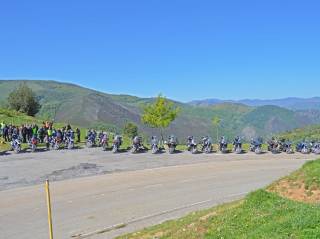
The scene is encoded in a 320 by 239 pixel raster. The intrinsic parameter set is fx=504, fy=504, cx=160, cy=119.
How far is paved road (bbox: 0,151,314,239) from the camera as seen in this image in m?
17.3

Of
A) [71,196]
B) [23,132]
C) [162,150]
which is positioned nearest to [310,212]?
[71,196]

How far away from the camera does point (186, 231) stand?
12.1 meters

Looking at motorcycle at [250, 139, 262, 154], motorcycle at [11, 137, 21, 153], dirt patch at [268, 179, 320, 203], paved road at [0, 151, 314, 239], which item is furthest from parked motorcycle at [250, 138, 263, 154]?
dirt patch at [268, 179, 320, 203]

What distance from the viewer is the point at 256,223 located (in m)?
11.1

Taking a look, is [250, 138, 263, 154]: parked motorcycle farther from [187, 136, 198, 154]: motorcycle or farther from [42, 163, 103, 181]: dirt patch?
[42, 163, 103, 181]: dirt patch

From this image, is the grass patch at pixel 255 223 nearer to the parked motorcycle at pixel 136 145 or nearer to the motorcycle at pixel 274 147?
the parked motorcycle at pixel 136 145

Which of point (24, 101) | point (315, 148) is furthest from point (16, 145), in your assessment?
point (24, 101)

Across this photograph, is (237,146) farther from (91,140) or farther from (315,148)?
(91,140)

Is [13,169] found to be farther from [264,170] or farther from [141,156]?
[264,170]

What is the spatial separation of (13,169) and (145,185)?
845cm

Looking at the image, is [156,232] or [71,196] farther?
[71,196]

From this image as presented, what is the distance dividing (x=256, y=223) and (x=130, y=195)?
39.1 feet

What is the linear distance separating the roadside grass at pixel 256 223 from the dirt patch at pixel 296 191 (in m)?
2.10

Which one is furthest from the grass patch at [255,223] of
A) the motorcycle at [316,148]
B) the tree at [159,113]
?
the tree at [159,113]
